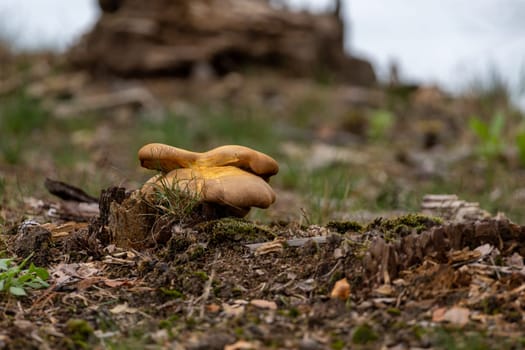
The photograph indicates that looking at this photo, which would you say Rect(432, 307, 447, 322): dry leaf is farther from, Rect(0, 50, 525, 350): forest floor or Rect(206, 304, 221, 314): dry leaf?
Rect(206, 304, 221, 314): dry leaf

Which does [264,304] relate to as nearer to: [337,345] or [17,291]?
[337,345]

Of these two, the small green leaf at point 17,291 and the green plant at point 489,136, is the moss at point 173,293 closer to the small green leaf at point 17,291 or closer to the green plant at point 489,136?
the small green leaf at point 17,291

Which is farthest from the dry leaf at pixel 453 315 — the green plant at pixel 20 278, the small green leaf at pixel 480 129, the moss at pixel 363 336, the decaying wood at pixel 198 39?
the decaying wood at pixel 198 39

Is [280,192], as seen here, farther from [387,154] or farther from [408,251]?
[408,251]

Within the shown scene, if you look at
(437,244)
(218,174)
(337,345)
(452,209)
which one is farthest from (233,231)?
(452,209)

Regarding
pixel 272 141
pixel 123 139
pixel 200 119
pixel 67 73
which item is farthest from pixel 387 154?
pixel 67 73

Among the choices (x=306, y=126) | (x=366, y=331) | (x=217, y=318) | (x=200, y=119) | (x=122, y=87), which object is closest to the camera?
(x=366, y=331)
